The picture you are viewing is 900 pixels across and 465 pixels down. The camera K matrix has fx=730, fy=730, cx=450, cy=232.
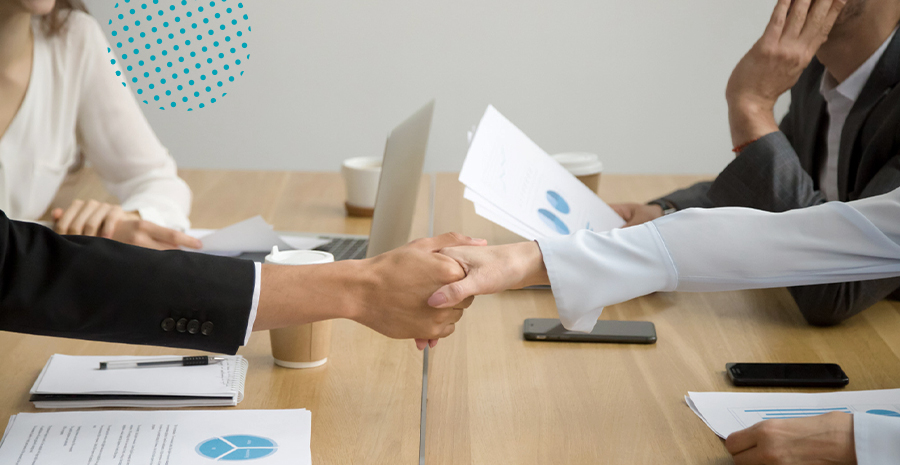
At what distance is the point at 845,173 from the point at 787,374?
22.9 inches

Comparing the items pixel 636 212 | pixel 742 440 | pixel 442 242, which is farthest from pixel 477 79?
pixel 742 440

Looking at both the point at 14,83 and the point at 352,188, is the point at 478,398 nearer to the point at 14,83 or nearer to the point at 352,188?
the point at 352,188


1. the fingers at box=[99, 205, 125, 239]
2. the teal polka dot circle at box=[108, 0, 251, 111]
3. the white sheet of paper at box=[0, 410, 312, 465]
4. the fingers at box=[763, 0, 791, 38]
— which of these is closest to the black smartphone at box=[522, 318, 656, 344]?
the white sheet of paper at box=[0, 410, 312, 465]

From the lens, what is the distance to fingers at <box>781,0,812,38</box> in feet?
4.17

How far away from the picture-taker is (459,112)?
11.7 feet

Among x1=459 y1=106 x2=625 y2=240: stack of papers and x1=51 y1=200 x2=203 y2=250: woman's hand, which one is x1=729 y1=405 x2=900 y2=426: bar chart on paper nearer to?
x1=459 y1=106 x2=625 y2=240: stack of papers

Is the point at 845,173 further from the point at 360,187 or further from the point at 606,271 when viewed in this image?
the point at 360,187

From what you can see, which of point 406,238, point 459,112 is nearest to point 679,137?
point 459,112

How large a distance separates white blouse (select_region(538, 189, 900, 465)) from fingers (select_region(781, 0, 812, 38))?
488mm

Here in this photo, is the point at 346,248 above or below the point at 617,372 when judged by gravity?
below

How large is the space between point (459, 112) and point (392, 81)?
35 centimetres

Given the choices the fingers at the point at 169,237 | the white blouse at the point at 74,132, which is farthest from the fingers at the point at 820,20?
the white blouse at the point at 74,132

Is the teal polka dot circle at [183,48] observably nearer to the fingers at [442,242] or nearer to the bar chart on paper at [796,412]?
the fingers at [442,242]

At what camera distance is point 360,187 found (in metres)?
1.63
